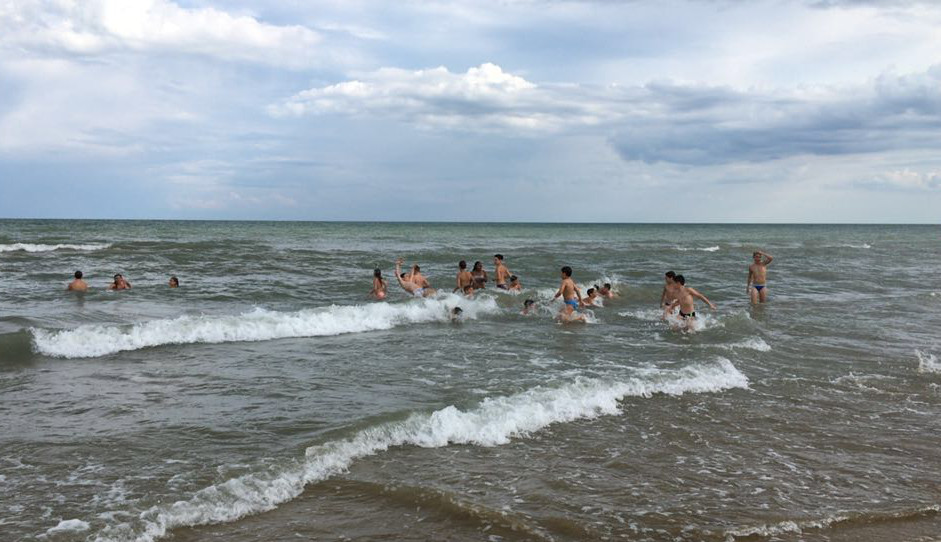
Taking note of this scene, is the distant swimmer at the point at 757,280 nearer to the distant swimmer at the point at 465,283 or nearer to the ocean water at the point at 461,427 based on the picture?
the ocean water at the point at 461,427

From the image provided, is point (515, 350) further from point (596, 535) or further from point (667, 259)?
point (667, 259)

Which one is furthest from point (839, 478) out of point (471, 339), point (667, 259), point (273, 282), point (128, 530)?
point (667, 259)

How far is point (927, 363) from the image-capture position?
10.3 meters

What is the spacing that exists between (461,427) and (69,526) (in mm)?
3526

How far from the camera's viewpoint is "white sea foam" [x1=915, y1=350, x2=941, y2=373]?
9.88 metres

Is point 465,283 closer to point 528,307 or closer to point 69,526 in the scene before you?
point 528,307

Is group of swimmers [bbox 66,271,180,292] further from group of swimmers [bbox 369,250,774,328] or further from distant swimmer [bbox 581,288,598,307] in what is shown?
distant swimmer [bbox 581,288,598,307]

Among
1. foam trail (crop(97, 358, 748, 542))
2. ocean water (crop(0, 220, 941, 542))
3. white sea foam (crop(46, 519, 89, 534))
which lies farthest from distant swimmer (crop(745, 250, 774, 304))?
white sea foam (crop(46, 519, 89, 534))

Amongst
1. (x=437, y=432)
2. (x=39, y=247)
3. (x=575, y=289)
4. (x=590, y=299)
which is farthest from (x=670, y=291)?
(x=39, y=247)

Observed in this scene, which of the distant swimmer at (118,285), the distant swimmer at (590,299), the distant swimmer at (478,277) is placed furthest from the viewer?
the distant swimmer at (478,277)

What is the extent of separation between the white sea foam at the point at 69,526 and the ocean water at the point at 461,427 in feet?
0.07

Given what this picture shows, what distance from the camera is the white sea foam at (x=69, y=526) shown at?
15.3ft

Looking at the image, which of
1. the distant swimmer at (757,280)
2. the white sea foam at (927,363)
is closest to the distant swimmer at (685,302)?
the white sea foam at (927,363)

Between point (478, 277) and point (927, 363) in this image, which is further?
point (478, 277)
